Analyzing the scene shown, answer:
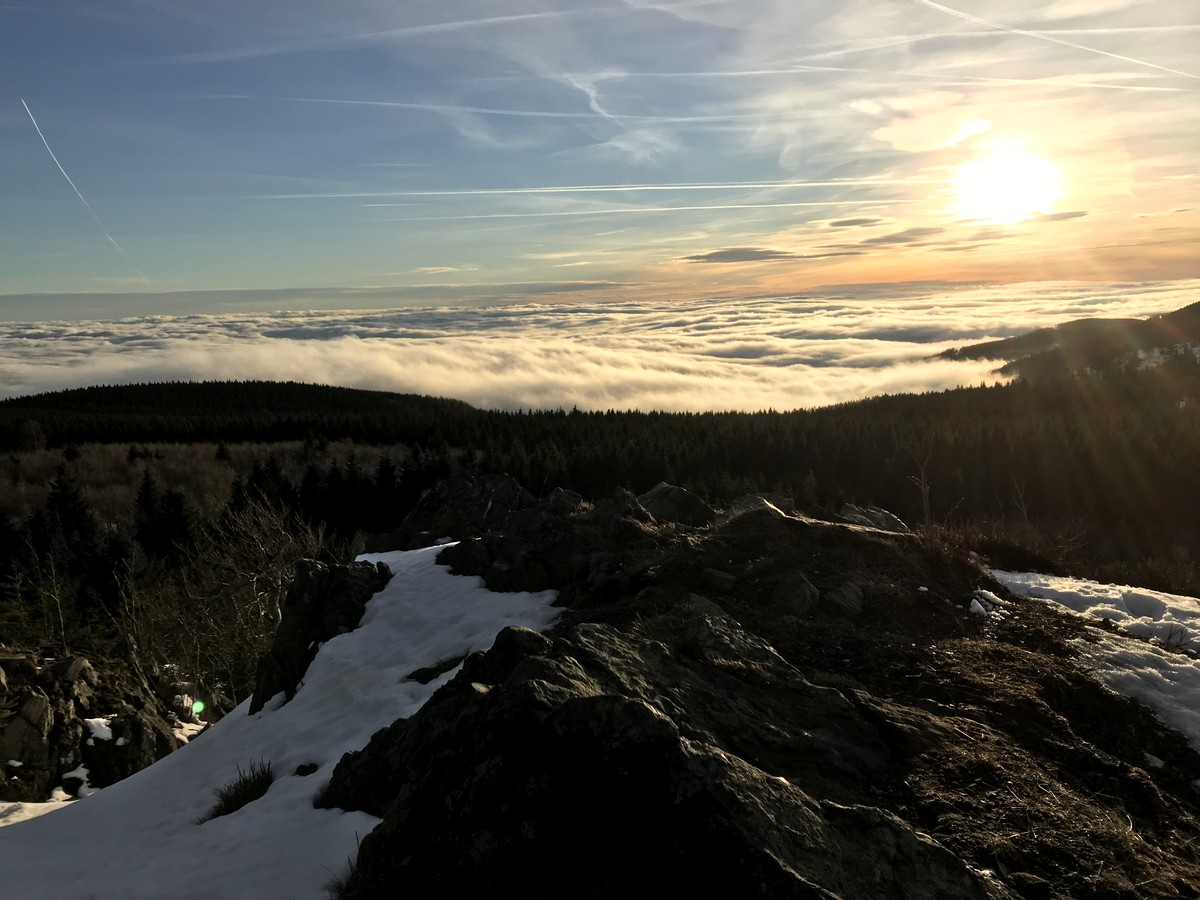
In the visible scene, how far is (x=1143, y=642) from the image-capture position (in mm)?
Answer: 9805

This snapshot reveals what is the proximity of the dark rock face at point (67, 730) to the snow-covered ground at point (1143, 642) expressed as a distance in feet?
65.0

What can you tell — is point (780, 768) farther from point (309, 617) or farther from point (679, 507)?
point (679, 507)

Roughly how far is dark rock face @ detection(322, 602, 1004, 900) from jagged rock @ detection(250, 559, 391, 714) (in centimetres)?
686

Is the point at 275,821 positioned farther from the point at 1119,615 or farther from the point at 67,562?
the point at 67,562

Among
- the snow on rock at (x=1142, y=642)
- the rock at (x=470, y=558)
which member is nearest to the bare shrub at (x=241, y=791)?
the rock at (x=470, y=558)

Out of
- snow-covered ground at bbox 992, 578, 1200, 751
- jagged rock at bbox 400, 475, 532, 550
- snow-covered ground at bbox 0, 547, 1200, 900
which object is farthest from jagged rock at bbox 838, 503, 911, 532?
jagged rock at bbox 400, 475, 532, 550

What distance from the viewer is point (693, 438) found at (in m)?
94.1

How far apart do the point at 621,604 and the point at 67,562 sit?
71.5 m

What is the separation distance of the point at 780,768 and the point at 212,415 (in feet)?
511

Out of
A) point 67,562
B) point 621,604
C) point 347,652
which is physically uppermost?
point 621,604

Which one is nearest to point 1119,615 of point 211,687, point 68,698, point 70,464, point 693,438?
point 68,698

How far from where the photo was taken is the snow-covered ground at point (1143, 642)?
314 inches

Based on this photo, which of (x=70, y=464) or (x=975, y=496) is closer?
(x=975, y=496)

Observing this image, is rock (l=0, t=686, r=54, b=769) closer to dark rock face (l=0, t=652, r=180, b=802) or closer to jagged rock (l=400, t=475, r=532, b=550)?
dark rock face (l=0, t=652, r=180, b=802)
